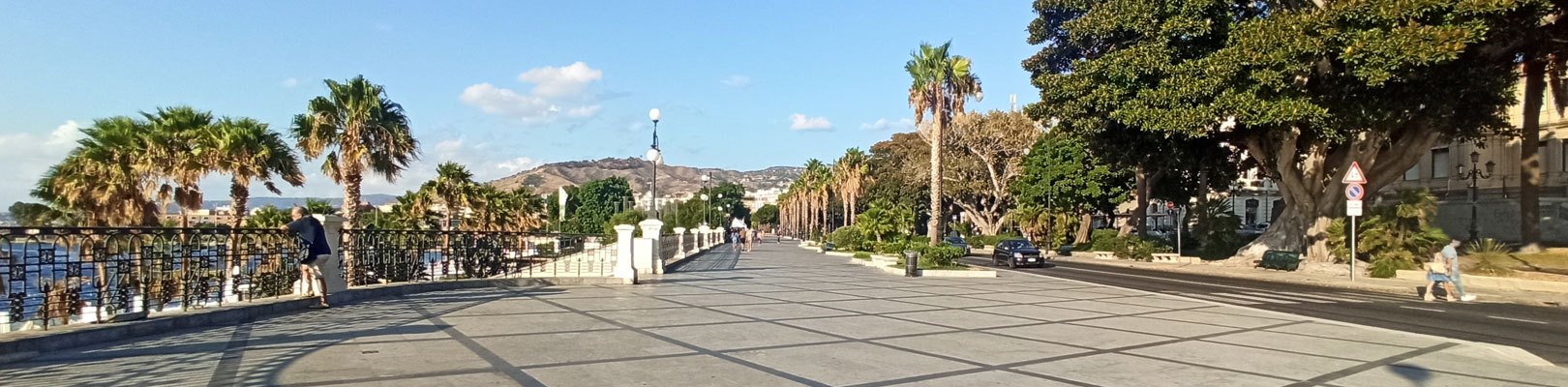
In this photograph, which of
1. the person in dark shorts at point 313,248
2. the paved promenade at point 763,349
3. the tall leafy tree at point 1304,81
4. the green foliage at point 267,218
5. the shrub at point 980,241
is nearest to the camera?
the paved promenade at point 763,349

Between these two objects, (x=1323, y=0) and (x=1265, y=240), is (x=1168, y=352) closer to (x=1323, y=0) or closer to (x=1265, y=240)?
(x=1323, y=0)

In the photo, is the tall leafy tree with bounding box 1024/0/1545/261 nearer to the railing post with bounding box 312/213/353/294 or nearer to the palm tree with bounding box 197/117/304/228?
the railing post with bounding box 312/213/353/294

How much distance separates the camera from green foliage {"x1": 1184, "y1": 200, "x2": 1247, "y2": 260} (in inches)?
1517

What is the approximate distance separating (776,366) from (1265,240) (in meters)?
29.8

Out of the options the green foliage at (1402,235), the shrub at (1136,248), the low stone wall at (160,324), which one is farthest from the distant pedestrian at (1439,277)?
the shrub at (1136,248)

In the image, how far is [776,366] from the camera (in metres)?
7.92

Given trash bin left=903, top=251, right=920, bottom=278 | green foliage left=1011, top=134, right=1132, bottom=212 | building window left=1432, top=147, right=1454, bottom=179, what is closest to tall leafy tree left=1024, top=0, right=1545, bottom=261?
trash bin left=903, top=251, right=920, bottom=278

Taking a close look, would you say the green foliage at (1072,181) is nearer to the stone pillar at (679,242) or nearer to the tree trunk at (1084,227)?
the tree trunk at (1084,227)

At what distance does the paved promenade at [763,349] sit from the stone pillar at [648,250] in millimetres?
5922

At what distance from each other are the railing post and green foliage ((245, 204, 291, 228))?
11996mm

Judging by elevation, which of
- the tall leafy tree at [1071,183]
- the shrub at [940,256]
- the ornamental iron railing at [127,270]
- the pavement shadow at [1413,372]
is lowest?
the pavement shadow at [1413,372]

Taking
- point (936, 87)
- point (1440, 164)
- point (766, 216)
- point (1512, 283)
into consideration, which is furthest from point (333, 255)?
point (766, 216)

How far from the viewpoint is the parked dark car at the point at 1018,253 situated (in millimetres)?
31781

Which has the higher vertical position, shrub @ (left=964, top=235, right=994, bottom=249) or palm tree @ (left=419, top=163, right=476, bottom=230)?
palm tree @ (left=419, top=163, right=476, bottom=230)
